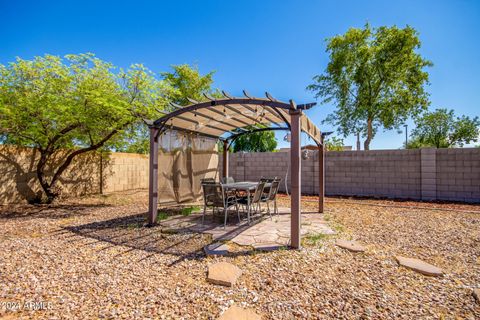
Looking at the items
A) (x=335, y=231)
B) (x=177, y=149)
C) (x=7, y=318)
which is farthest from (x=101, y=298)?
(x=177, y=149)

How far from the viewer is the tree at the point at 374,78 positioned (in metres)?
11.0

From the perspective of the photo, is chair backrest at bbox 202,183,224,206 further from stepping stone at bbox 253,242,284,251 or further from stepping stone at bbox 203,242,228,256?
stepping stone at bbox 253,242,284,251

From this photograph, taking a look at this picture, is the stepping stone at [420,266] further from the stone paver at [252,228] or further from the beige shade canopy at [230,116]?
the beige shade canopy at [230,116]

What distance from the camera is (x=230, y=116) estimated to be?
5.13m

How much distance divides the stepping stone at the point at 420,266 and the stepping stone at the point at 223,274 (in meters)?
1.98

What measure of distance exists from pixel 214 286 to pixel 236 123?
4263 mm

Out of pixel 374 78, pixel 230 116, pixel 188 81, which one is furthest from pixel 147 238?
pixel 188 81

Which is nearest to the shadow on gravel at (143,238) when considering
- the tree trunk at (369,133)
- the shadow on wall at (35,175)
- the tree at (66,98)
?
the tree at (66,98)

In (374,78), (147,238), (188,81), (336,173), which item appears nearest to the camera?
(147,238)

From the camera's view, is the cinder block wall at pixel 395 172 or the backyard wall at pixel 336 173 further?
the cinder block wall at pixel 395 172

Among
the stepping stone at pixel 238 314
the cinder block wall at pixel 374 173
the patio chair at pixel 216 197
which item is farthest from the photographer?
the cinder block wall at pixel 374 173

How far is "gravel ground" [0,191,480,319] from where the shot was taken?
76.2 inches

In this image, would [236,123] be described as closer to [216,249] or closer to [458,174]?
[216,249]

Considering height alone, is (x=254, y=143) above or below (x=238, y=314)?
above
